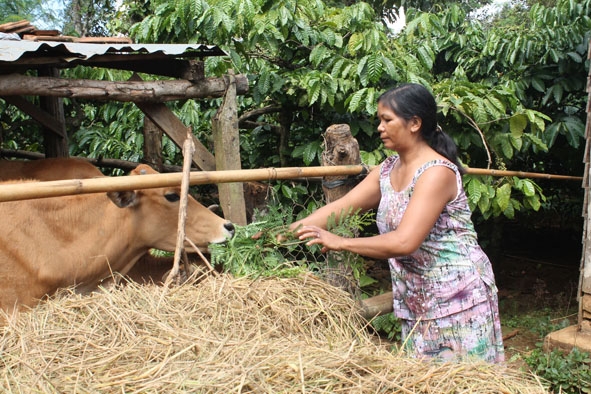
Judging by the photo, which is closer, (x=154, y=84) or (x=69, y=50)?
(x=69, y=50)

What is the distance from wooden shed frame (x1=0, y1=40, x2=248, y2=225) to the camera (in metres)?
3.95

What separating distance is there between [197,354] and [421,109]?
4.95 feet

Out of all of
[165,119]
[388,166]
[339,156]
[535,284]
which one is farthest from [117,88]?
[535,284]

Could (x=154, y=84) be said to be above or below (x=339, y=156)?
above

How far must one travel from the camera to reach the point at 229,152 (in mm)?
4770

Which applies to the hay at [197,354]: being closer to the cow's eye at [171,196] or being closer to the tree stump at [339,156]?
the tree stump at [339,156]

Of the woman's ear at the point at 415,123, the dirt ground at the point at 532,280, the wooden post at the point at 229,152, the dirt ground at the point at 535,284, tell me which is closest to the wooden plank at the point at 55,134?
the wooden post at the point at 229,152

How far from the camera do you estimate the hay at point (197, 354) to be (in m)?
1.72

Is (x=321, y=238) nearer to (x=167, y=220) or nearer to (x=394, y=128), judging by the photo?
(x=394, y=128)

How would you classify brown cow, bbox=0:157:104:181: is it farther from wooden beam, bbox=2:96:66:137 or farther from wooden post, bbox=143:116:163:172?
wooden post, bbox=143:116:163:172

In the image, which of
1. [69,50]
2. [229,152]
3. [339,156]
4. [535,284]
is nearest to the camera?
[339,156]

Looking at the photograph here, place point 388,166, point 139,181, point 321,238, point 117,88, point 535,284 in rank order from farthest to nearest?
point 535,284 < point 117,88 < point 388,166 < point 139,181 < point 321,238

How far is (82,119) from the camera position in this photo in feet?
25.9

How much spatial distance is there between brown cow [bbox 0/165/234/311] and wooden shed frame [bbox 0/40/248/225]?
2.03 ft
